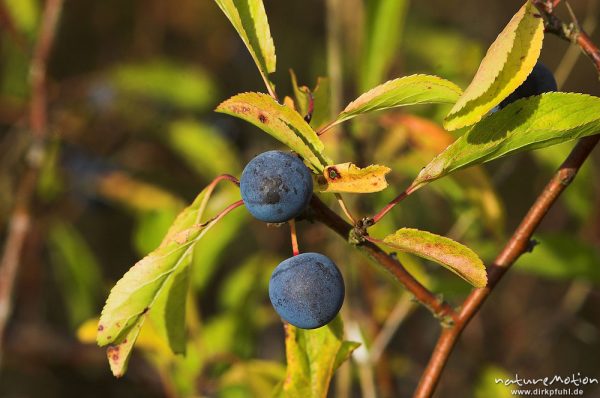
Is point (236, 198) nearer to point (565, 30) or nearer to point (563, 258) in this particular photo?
point (563, 258)

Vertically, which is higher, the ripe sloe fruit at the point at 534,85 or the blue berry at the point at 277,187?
the ripe sloe fruit at the point at 534,85

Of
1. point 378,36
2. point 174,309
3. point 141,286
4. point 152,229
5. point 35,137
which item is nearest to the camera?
point 141,286

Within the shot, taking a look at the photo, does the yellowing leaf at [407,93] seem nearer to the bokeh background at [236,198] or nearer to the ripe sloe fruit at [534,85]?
the ripe sloe fruit at [534,85]

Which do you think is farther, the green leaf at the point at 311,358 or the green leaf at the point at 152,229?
the green leaf at the point at 152,229

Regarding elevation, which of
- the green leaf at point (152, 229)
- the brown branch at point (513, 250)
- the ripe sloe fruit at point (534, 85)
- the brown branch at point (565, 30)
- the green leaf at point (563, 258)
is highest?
the brown branch at point (565, 30)

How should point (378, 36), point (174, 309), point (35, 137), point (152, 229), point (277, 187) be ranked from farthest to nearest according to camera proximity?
point (35, 137)
point (378, 36)
point (152, 229)
point (174, 309)
point (277, 187)

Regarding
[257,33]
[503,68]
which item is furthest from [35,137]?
[503,68]

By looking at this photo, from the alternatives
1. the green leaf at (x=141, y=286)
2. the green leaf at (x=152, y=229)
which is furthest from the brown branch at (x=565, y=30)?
the green leaf at (x=152, y=229)

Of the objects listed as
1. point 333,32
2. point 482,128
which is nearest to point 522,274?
point 333,32
